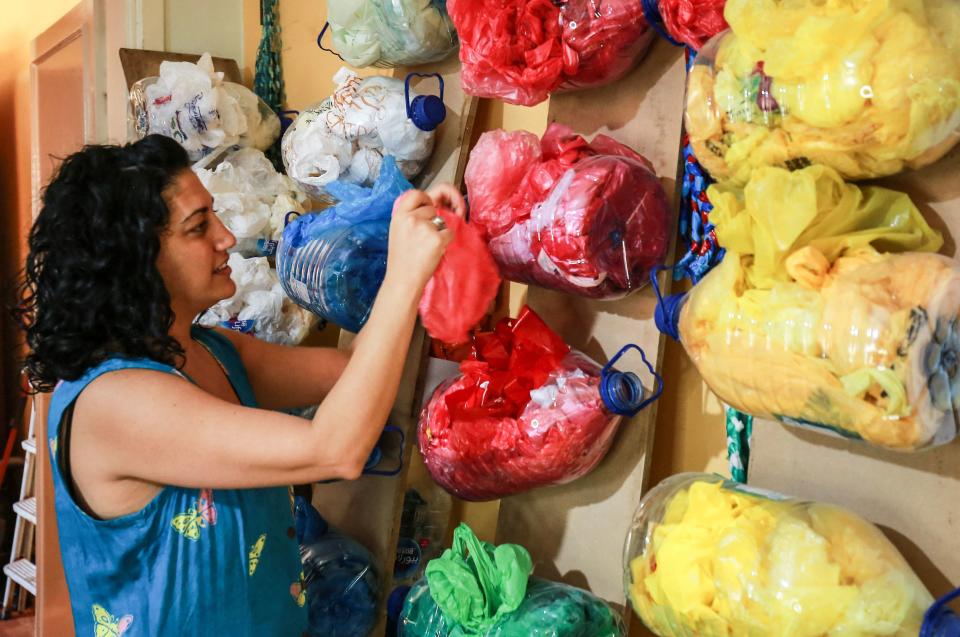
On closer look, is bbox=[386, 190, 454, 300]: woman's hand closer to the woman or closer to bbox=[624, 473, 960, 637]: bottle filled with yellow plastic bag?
the woman

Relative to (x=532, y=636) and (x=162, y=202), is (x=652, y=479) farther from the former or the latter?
(x=162, y=202)

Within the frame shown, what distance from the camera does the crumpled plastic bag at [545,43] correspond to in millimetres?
1292

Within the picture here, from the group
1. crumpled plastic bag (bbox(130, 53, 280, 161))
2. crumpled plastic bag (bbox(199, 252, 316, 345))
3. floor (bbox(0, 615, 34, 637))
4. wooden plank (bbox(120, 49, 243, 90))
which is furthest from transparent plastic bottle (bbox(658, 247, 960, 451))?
floor (bbox(0, 615, 34, 637))

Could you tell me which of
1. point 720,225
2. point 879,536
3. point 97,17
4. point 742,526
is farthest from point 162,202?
point 97,17

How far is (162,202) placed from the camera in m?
1.32

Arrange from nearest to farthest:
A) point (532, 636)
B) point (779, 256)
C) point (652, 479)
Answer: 1. point (779, 256)
2. point (532, 636)
3. point (652, 479)

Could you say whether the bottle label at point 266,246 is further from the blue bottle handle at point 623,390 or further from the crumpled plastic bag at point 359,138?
the blue bottle handle at point 623,390

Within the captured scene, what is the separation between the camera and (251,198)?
6.72 feet

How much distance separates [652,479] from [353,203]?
2.26 ft

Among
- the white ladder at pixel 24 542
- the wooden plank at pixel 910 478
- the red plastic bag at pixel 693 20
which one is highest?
the red plastic bag at pixel 693 20

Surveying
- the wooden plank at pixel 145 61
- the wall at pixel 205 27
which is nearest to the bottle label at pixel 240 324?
the wooden plank at pixel 145 61

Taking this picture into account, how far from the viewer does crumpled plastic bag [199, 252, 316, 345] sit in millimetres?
1953

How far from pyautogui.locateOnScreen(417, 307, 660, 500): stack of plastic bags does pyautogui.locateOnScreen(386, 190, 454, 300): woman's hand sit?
27cm

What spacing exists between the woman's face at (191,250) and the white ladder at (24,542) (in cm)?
238
